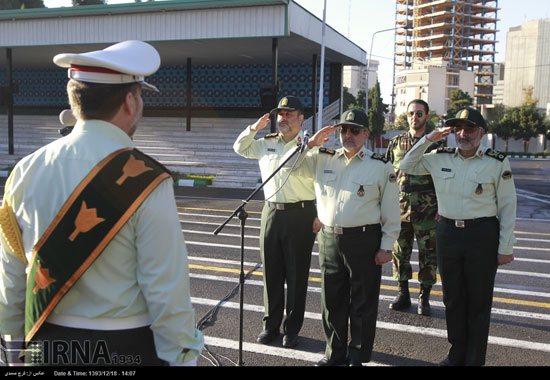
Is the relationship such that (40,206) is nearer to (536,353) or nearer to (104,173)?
(104,173)

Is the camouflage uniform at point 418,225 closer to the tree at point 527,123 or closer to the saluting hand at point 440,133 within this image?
the saluting hand at point 440,133

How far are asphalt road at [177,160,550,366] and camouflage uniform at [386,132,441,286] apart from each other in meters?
0.46

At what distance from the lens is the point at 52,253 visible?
69.7 inches

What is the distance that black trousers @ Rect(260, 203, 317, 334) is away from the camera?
4629mm

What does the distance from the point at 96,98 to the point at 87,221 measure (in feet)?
1.57

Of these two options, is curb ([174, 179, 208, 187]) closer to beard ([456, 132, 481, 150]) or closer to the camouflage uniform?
the camouflage uniform

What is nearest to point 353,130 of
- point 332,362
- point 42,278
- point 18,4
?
point 332,362

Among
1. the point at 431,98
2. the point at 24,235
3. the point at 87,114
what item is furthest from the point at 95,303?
the point at 431,98

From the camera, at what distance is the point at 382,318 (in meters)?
5.28

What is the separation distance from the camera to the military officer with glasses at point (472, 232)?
13.1ft

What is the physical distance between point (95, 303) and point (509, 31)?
425ft

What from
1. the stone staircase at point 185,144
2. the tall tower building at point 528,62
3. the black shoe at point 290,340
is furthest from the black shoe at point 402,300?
the tall tower building at point 528,62

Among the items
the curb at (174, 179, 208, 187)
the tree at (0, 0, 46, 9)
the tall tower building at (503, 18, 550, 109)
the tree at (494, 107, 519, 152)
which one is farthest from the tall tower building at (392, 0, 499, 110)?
the curb at (174, 179, 208, 187)

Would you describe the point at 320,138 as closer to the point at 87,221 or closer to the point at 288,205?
the point at 288,205
